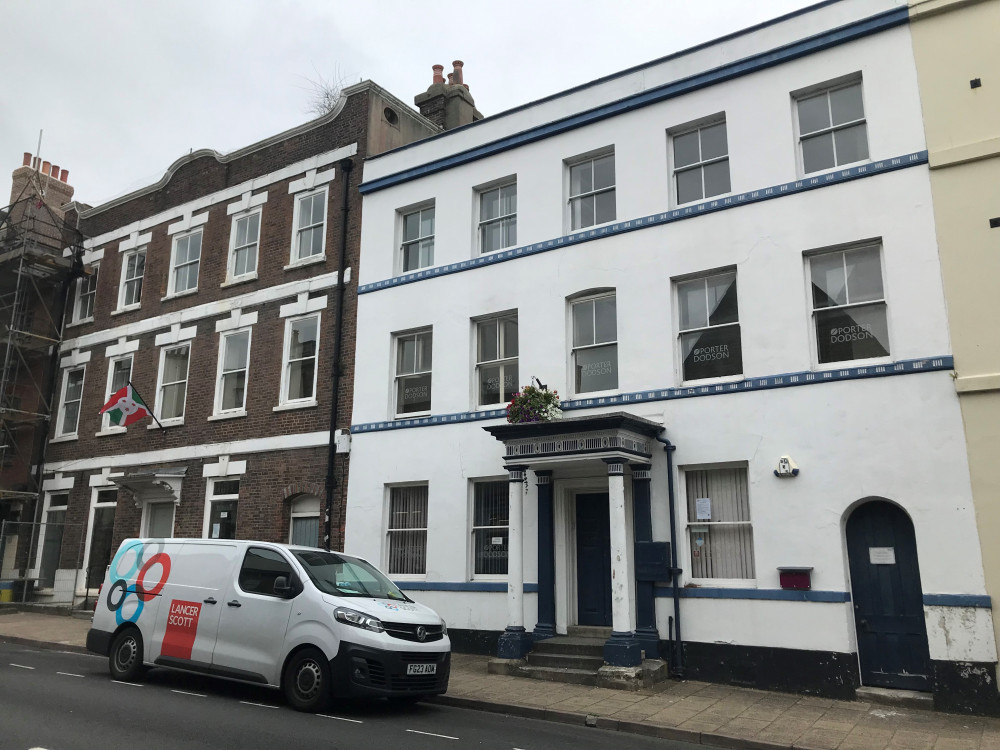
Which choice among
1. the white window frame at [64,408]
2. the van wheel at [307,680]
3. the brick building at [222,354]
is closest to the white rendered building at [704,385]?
the brick building at [222,354]

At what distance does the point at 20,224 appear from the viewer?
23609 millimetres

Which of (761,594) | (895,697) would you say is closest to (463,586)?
(761,594)

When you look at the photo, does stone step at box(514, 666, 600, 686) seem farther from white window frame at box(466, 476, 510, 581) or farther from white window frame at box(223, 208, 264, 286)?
white window frame at box(223, 208, 264, 286)

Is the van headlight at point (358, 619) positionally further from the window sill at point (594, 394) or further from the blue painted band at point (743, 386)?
the window sill at point (594, 394)

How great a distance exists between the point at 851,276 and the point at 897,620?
15.6 ft

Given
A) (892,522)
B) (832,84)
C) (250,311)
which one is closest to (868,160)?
(832,84)

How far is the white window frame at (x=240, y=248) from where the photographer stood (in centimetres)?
1914

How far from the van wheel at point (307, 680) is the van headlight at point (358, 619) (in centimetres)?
44

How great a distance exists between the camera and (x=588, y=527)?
43.8ft

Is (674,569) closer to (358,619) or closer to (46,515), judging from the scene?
(358,619)

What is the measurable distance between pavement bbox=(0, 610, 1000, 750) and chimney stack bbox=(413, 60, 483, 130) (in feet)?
44.9

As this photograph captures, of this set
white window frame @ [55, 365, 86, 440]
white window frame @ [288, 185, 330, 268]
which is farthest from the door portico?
white window frame @ [55, 365, 86, 440]

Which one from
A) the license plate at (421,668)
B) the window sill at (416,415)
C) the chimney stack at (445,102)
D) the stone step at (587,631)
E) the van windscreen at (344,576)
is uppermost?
the chimney stack at (445,102)

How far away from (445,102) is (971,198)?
1306cm
